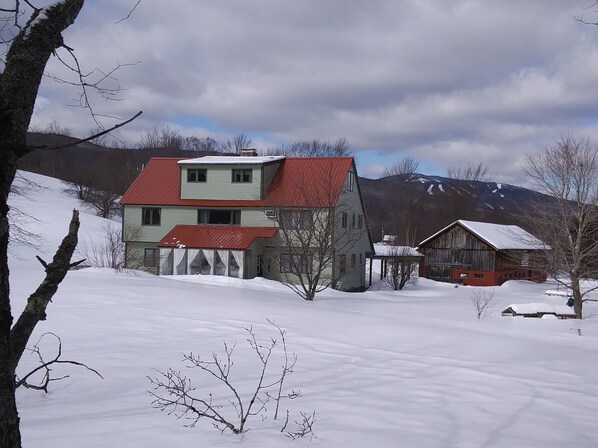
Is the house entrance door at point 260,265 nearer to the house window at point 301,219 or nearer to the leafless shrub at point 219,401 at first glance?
the house window at point 301,219

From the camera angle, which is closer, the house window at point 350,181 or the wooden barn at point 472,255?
the house window at point 350,181

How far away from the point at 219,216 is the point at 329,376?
85.7ft

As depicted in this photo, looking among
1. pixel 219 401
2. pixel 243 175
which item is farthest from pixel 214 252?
pixel 219 401

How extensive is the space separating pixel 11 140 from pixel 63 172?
288 feet

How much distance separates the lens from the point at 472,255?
43.0 m

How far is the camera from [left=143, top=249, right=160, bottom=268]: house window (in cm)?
3362

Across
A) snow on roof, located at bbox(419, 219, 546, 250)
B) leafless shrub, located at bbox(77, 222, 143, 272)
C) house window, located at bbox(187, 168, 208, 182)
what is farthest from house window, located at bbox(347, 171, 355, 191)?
leafless shrub, located at bbox(77, 222, 143, 272)

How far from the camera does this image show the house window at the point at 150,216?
3459 cm

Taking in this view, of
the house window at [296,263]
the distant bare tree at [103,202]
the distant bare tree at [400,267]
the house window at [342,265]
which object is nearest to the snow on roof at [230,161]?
the house window at [296,263]

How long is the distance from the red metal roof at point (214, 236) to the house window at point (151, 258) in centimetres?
194

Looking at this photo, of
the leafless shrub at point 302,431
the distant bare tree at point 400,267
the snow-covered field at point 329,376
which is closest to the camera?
the leafless shrub at point 302,431

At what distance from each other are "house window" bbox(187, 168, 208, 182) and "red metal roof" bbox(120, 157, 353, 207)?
4.34ft

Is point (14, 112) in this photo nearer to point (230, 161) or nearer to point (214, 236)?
point (214, 236)

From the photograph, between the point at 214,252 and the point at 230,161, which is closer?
the point at 214,252
